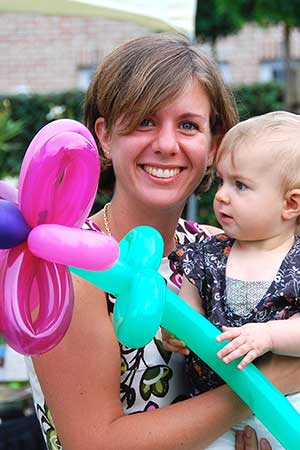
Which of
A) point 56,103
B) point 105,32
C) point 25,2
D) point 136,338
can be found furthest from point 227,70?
point 136,338

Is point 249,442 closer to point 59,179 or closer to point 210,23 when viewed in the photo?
point 59,179

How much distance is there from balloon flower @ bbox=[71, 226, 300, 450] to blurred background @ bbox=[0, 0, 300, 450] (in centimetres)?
93

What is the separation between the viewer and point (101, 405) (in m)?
1.83

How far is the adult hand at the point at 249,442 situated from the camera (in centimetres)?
186

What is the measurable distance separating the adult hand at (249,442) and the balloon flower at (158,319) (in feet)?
0.76

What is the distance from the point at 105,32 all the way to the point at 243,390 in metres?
10.6

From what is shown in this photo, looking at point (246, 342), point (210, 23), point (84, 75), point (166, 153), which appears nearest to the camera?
point (246, 342)

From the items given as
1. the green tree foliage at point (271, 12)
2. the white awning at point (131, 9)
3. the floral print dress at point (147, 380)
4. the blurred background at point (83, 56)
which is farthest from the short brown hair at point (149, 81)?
the green tree foliage at point (271, 12)

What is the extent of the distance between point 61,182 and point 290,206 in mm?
628

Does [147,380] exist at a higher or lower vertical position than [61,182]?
lower

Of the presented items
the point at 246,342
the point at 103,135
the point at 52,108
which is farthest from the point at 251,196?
the point at 52,108

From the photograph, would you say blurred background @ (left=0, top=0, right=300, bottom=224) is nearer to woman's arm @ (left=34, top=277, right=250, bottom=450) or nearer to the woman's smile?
the woman's smile

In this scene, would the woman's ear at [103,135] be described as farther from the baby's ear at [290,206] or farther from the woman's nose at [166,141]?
the baby's ear at [290,206]

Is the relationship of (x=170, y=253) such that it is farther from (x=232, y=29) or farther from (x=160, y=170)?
(x=232, y=29)
